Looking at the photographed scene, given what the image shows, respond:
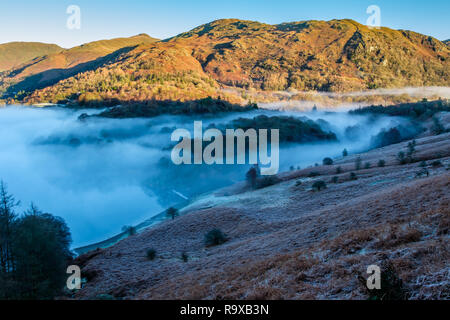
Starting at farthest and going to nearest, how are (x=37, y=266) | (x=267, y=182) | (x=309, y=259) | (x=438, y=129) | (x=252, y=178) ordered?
1. (x=438, y=129)
2. (x=252, y=178)
3. (x=267, y=182)
4. (x=37, y=266)
5. (x=309, y=259)

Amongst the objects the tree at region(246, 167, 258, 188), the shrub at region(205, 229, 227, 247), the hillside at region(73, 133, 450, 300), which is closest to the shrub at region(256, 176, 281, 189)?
the tree at region(246, 167, 258, 188)

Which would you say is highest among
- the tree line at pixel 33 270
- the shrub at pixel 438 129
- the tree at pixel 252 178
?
the shrub at pixel 438 129

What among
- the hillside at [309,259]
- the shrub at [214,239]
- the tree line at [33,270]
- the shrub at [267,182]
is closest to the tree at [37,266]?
the tree line at [33,270]

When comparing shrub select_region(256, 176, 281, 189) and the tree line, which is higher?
the tree line

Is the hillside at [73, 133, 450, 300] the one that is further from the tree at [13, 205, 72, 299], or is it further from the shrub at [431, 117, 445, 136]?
the shrub at [431, 117, 445, 136]

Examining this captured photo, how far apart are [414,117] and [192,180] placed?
136 metres

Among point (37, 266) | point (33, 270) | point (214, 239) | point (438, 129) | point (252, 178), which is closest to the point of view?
point (33, 270)

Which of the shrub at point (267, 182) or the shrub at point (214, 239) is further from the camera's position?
the shrub at point (267, 182)

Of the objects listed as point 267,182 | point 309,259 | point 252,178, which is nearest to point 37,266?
point 309,259

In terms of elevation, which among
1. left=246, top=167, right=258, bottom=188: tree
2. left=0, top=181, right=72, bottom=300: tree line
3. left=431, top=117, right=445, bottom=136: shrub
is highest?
left=431, top=117, right=445, bottom=136: shrub

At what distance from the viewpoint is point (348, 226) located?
1784cm

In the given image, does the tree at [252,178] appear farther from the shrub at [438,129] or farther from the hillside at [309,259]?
the shrub at [438,129]

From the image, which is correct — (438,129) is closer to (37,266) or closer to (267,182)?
(267,182)
